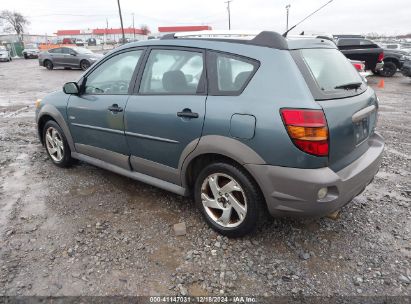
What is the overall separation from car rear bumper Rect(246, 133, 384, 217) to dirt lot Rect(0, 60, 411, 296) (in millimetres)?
491

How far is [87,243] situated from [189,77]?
5.62 ft

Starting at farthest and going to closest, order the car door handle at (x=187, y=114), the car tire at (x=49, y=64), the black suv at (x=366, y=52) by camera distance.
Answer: the car tire at (x=49, y=64)
the black suv at (x=366, y=52)
the car door handle at (x=187, y=114)

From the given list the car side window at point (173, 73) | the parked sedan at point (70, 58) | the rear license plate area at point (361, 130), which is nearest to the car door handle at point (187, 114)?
the car side window at point (173, 73)

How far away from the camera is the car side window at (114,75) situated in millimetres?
3385

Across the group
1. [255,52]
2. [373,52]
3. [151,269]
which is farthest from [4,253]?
[373,52]

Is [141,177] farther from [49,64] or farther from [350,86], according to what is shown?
[49,64]

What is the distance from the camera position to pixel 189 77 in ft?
9.57

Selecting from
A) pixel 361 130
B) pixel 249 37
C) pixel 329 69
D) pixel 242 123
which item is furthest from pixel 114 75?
pixel 361 130

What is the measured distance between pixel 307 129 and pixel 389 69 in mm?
16231

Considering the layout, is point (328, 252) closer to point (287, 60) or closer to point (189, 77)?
point (287, 60)

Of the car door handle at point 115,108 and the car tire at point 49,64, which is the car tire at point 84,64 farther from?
the car door handle at point 115,108

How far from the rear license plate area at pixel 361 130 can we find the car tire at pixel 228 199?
91 centimetres

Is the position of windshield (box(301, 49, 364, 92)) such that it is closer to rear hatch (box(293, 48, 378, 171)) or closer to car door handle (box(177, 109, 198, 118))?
rear hatch (box(293, 48, 378, 171))

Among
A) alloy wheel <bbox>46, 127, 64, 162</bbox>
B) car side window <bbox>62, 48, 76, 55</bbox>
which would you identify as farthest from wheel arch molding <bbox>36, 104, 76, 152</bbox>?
car side window <bbox>62, 48, 76, 55</bbox>
